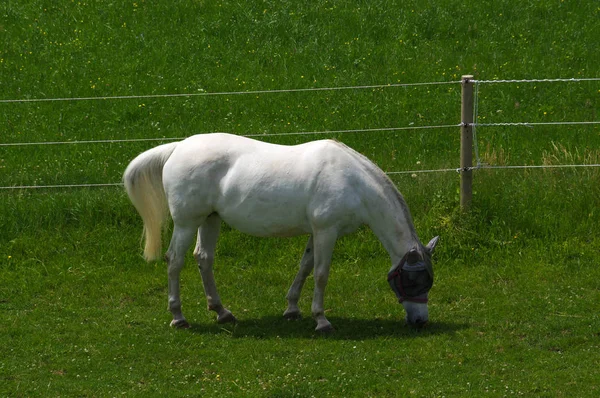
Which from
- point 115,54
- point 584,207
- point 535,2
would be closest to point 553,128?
point 584,207

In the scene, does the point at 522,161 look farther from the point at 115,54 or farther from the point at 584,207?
the point at 115,54

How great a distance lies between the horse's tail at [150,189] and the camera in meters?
8.73

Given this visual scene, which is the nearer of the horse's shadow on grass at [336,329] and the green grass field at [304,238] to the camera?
the green grass field at [304,238]

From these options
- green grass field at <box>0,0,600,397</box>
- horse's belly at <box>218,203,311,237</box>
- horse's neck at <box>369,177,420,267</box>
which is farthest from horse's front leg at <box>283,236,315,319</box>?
horse's neck at <box>369,177,420,267</box>

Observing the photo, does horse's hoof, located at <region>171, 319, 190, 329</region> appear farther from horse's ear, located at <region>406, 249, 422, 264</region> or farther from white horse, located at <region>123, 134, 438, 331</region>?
horse's ear, located at <region>406, 249, 422, 264</region>

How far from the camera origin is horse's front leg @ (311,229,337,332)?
8.24 m

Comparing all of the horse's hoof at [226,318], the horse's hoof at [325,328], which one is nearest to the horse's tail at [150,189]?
the horse's hoof at [226,318]

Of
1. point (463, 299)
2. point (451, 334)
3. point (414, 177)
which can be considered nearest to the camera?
point (451, 334)

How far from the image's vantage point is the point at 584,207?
10.4 meters

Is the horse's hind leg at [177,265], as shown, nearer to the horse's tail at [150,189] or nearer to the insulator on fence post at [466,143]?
the horse's tail at [150,189]

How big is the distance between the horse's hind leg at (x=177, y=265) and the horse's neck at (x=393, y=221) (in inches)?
62.5

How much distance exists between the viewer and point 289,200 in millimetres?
8289

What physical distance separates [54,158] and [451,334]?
6.38 metres

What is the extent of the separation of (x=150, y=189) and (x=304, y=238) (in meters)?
2.26
